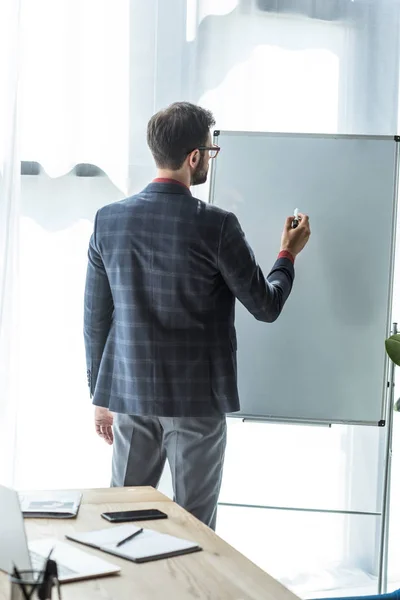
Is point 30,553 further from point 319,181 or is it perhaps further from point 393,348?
point 319,181

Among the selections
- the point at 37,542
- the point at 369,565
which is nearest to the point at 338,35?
the point at 369,565

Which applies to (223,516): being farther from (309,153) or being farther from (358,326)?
(309,153)

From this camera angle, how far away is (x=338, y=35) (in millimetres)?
3164

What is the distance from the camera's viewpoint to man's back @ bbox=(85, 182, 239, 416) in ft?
7.18

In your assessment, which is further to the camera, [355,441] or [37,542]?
[355,441]

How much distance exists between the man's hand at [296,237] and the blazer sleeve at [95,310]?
0.56 m

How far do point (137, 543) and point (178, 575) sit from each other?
152 mm

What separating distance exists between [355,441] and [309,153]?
3.87 ft

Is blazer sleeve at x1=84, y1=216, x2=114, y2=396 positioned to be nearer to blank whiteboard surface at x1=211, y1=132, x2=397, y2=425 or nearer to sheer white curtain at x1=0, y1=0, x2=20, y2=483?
blank whiteboard surface at x1=211, y1=132, x2=397, y2=425

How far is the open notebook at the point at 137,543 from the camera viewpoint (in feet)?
4.39

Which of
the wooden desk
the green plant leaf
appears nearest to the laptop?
the wooden desk

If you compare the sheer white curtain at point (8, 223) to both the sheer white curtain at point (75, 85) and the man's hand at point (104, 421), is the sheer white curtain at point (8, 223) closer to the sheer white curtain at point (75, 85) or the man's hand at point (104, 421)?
the sheer white curtain at point (75, 85)

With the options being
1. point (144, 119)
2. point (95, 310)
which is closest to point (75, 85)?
point (144, 119)

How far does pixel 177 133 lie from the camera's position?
7.28ft
